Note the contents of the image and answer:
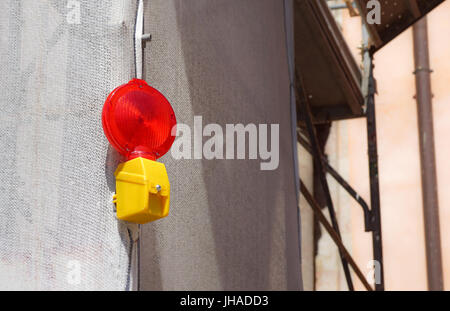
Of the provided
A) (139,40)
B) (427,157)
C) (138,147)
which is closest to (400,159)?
(427,157)

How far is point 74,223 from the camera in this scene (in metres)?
1.31

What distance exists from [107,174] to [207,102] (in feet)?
2.03

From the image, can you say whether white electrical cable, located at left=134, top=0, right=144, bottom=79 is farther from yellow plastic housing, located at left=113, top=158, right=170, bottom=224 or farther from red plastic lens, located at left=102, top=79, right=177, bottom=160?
yellow plastic housing, located at left=113, top=158, right=170, bottom=224

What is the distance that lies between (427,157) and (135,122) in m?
5.30

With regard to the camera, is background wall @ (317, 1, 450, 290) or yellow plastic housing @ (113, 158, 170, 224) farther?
background wall @ (317, 1, 450, 290)

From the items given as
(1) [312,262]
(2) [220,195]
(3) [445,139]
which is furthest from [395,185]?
(2) [220,195]

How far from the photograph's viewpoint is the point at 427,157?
612cm

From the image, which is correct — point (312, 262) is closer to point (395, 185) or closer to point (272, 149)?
point (395, 185)

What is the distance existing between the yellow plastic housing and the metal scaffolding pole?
16.8ft

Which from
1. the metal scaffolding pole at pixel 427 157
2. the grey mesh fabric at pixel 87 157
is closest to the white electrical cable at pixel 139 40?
the grey mesh fabric at pixel 87 157

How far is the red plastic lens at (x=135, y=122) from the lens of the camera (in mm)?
1273

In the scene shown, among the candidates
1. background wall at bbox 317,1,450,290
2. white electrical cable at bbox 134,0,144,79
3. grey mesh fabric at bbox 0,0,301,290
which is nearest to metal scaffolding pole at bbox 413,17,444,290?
background wall at bbox 317,1,450,290

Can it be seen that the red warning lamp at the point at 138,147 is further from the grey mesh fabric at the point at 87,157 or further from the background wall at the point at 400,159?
the background wall at the point at 400,159

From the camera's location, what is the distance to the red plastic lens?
1273 mm
